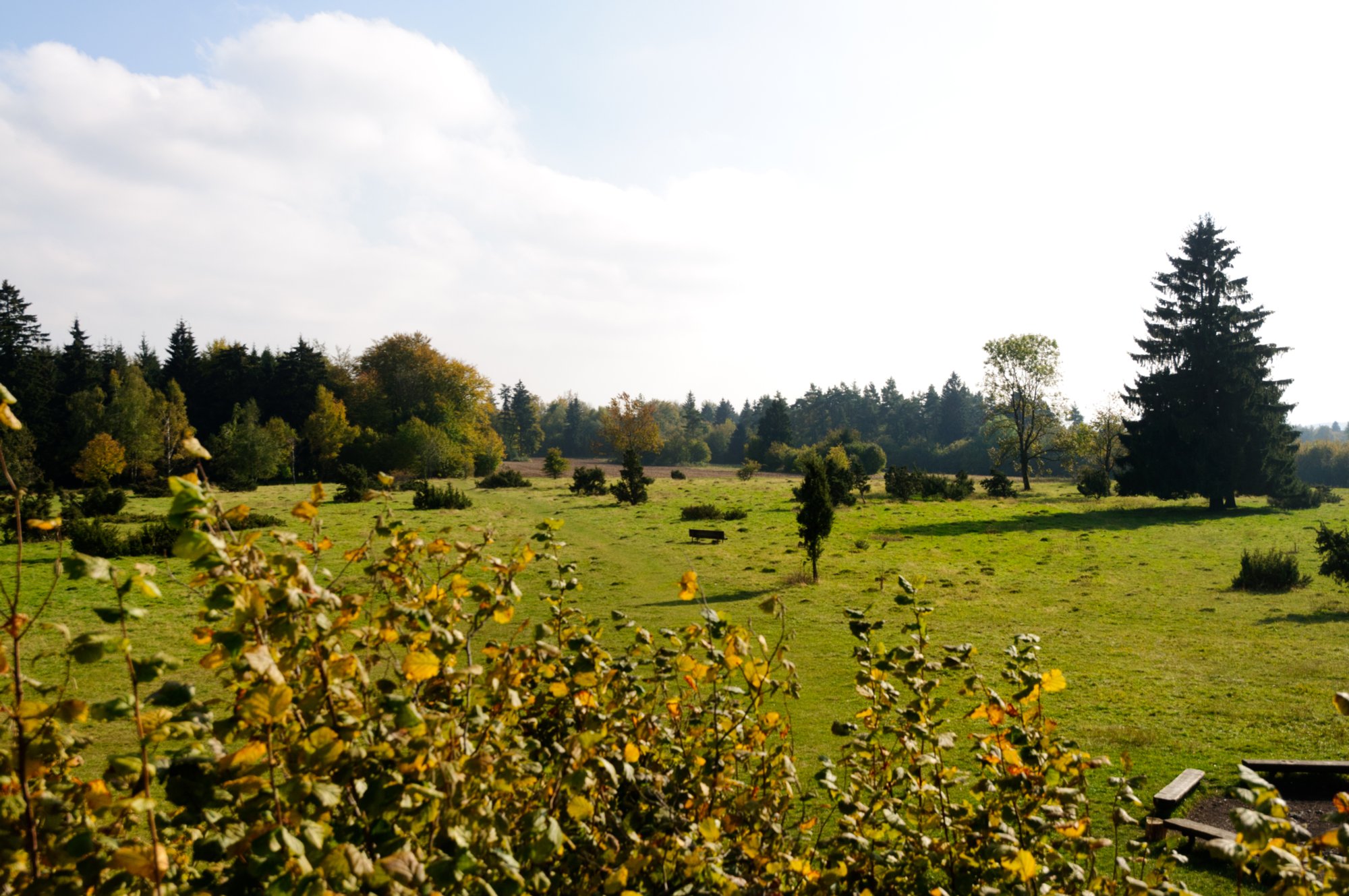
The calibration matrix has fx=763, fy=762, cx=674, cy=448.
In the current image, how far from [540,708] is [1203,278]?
148ft

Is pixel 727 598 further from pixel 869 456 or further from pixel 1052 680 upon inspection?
pixel 869 456

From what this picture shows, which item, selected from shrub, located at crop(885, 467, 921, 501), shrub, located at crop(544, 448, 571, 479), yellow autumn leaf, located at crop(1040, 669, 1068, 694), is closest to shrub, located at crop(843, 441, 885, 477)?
shrub, located at crop(885, 467, 921, 501)

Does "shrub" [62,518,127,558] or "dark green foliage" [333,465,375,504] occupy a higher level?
"dark green foliage" [333,465,375,504]

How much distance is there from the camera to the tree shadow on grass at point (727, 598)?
15.2m

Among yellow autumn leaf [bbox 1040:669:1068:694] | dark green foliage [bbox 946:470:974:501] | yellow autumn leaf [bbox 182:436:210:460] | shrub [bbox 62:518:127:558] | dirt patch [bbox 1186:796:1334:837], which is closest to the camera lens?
yellow autumn leaf [bbox 182:436:210:460]

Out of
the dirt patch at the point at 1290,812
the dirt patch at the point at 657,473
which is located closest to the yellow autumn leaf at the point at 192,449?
the dirt patch at the point at 1290,812

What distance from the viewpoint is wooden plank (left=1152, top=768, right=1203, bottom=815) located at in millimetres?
6434

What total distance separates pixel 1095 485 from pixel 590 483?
2765 centimetres

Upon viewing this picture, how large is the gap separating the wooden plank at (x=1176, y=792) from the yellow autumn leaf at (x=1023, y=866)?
4.96 metres

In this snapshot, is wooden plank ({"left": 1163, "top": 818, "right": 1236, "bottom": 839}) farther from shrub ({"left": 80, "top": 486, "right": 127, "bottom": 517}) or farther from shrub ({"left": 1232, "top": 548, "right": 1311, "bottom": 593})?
shrub ({"left": 80, "top": 486, "right": 127, "bottom": 517})

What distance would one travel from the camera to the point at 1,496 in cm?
2016

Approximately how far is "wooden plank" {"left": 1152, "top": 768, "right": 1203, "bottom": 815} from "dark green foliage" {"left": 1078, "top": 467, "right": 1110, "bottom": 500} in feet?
127

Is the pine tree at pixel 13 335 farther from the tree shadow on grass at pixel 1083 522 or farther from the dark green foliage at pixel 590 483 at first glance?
the tree shadow on grass at pixel 1083 522

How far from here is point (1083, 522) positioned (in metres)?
31.7
